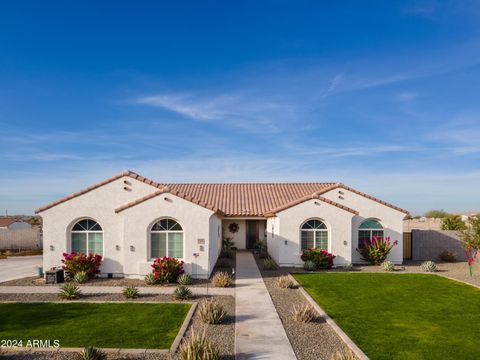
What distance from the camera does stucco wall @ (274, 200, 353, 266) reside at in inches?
784

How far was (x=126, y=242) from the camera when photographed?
16.6 metres

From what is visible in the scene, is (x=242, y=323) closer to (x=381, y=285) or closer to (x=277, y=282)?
(x=277, y=282)

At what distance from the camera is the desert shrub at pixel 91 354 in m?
7.41

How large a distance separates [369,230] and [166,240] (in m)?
13.2

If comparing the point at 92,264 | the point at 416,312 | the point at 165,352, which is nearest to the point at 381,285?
the point at 416,312

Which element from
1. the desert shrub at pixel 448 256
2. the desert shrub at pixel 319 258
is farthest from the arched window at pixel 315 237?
the desert shrub at pixel 448 256

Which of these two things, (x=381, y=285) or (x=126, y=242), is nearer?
(x=381, y=285)

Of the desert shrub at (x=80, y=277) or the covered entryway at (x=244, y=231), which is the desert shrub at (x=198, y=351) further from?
the covered entryway at (x=244, y=231)

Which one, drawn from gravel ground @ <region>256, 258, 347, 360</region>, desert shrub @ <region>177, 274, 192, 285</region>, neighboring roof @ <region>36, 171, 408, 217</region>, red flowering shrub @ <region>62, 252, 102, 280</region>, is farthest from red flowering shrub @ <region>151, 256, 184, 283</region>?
neighboring roof @ <region>36, 171, 408, 217</region>

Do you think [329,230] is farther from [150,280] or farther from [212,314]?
[212,314]

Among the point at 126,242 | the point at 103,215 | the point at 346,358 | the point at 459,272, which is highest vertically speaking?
the point at 103,215

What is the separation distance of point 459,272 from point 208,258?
14.4m

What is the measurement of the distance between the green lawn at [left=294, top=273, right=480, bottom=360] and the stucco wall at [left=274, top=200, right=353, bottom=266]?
7.67ft

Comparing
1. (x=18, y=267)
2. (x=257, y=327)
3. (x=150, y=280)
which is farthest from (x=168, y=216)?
(x=18, y=267)
